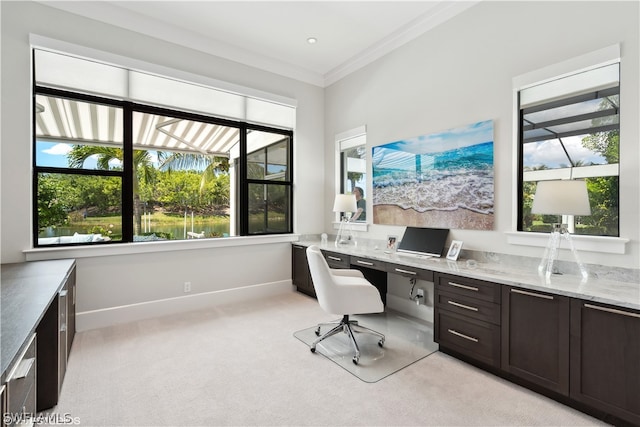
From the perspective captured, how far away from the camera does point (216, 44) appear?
157 inches

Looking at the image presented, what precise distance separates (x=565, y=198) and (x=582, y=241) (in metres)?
0.51

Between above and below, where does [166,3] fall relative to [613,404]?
above

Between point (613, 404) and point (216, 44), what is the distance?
4.97 meters

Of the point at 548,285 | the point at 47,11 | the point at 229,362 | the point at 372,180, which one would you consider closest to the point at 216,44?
the point at 47,11

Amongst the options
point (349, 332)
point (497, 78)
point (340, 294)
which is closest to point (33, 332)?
point (340, 294)

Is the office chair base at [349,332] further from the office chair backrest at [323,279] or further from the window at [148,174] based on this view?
the window at [148,174]

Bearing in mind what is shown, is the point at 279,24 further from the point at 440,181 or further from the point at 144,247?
the point at 144,247

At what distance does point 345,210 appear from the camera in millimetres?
4082

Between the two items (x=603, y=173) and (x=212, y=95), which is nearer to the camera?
(x=603, y=173)

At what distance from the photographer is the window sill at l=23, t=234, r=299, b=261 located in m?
3.04

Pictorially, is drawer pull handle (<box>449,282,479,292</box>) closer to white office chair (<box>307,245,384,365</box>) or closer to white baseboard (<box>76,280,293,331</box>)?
white office chair (<box>307,245,384,365</box>)

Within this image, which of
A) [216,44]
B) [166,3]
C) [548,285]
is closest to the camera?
[548,285]

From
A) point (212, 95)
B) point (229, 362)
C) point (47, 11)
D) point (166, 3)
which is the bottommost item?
point (229, 362)

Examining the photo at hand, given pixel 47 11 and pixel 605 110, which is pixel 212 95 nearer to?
pixel 47 11
